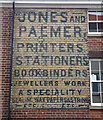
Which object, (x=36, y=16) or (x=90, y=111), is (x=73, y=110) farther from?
(x=36, y=16)

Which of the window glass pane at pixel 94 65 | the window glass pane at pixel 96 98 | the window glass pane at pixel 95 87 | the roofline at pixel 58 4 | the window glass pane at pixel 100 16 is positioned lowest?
the window glass pane at pixel 96 98

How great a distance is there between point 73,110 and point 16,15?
490 centimetres

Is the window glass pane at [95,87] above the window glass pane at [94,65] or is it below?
below

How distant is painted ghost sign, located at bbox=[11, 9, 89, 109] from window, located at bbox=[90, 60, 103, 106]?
28 centimetres

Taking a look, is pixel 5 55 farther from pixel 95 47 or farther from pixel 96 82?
pixel 96 82

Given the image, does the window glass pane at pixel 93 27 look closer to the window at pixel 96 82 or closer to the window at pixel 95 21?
the window at pixel 95 21

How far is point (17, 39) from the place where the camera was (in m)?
7.94

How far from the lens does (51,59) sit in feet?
25.5

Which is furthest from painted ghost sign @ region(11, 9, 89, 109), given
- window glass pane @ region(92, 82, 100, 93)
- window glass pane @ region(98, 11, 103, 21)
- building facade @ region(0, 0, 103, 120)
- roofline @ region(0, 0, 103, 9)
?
window glass pane @ region(98, 11, 103, 21)

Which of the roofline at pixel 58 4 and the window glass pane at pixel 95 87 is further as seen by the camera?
the roofline at pixel 58 4

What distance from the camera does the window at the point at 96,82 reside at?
297 inches

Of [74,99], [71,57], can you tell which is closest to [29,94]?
[74,99]

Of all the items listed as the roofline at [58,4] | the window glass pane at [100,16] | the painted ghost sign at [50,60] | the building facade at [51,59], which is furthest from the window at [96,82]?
the roofline at [58,4]

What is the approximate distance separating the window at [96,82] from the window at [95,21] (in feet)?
4.89
